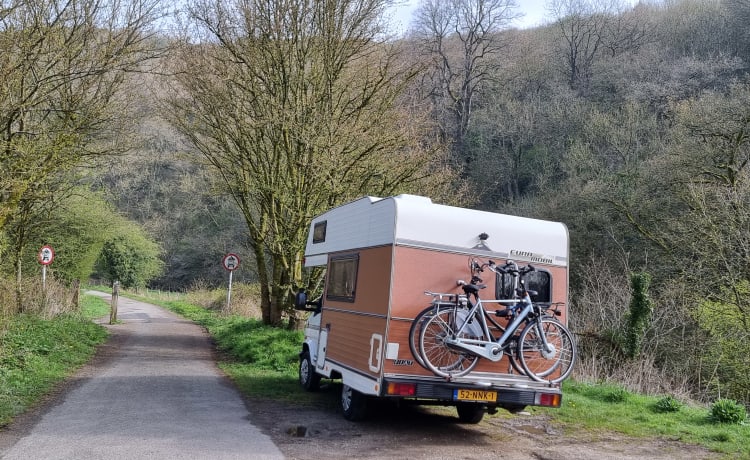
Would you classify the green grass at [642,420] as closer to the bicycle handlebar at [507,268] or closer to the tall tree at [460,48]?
the bicycle handlebar at [507,268]

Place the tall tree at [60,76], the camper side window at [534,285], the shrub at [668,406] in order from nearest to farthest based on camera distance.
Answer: the camper side window at [534,285], the shrub at [668,406], the tall tree at [60,76]

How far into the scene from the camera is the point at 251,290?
29109 millimetres

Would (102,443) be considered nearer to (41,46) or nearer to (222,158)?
(41,46)

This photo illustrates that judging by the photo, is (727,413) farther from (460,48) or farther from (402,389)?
(460,48)

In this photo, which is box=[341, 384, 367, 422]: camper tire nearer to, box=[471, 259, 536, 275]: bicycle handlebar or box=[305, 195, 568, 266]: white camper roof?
box=[305, 195, 568, 266]: white camper roof

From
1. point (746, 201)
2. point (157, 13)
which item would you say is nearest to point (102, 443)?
point (157, 13)

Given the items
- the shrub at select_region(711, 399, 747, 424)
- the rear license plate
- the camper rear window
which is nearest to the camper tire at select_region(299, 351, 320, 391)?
the camper rear window

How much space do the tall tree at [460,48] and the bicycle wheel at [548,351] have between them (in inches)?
1343

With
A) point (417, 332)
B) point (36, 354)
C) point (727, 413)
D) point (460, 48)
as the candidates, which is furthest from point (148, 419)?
point (460, 48)

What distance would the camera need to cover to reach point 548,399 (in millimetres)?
7566

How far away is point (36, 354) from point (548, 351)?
9.97 meters

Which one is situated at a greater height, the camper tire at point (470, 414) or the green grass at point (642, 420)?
the green grass at point (642, 420)

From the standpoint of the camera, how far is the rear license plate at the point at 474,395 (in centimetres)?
728

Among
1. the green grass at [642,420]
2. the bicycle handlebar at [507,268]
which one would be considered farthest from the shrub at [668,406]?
the bicycle handlebar at [507,268]
